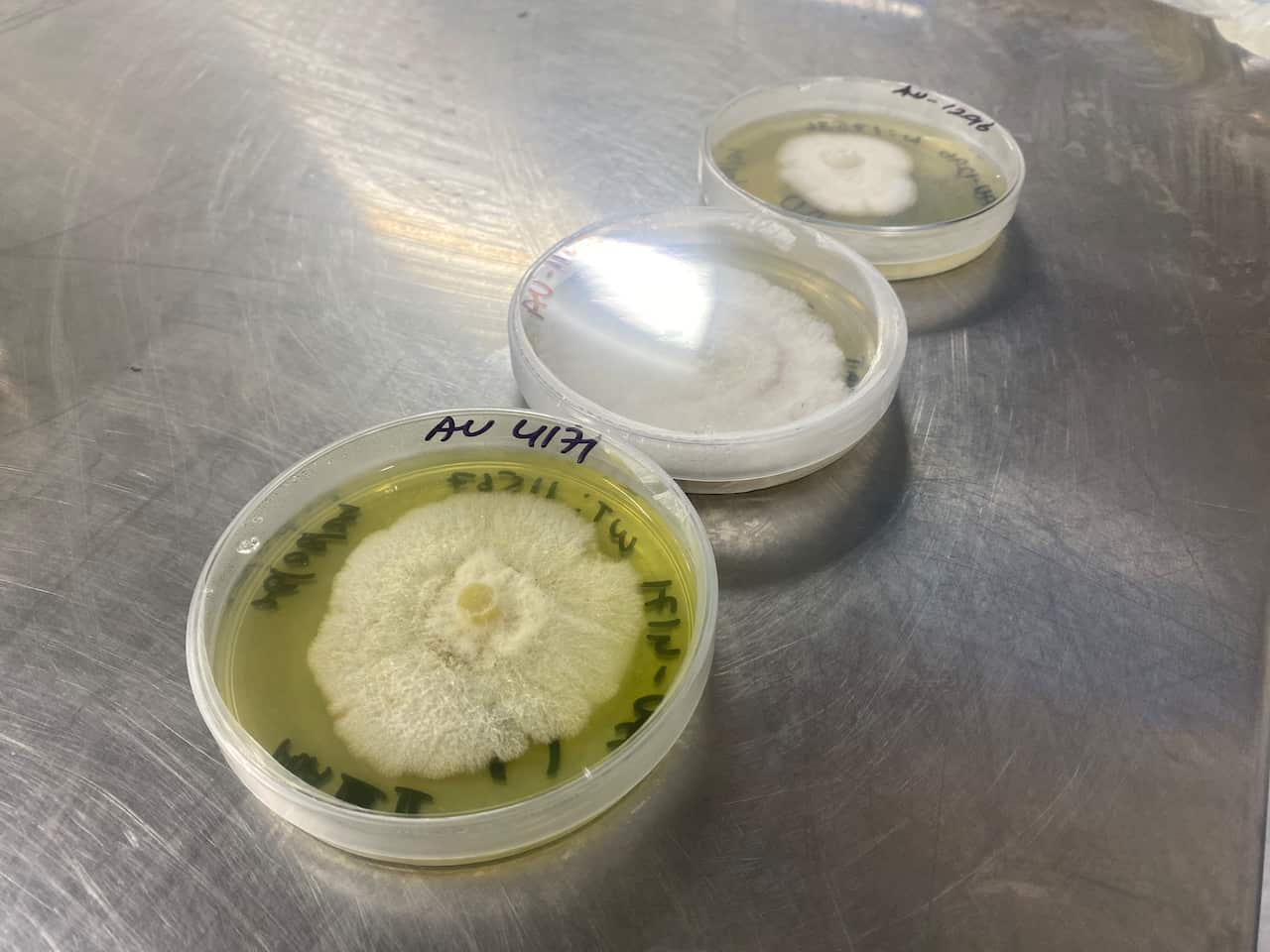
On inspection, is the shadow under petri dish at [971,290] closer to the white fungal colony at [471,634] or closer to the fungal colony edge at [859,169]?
the fungal colony edge at [859,169]

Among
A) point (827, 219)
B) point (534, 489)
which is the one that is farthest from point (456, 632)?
point (827, 219)

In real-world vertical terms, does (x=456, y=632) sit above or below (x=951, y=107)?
below

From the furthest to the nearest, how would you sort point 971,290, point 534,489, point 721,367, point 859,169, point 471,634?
point 859,169
point 971,290
point 721,367
point 534,489
point 471,634

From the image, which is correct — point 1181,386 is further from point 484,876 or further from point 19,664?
point 19,664

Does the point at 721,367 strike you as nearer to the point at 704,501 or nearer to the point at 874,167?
the point at 704,501

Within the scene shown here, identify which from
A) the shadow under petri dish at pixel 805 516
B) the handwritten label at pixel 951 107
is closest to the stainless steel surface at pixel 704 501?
the shadow under petri dish at pixel 805 516

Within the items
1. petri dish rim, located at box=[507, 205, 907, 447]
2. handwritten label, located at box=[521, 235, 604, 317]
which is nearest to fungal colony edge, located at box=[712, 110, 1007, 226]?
petri dish rim, located at box=[507, 205, 907, 447]
